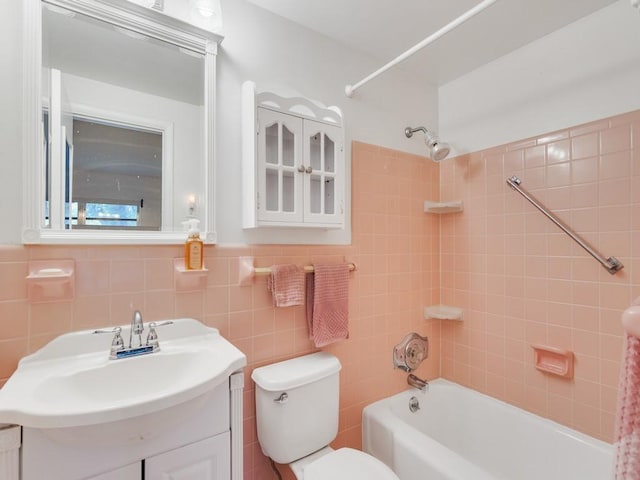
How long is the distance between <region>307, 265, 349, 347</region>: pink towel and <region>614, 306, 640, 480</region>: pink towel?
1066 mm

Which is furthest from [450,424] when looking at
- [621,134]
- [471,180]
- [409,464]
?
[621,134]

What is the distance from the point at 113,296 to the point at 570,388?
2.06m

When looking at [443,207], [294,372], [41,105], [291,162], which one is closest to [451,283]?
[443,207]

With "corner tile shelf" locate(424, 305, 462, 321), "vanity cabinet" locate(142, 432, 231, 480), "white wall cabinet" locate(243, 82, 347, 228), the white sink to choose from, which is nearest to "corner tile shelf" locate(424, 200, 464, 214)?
"corner tile shelf" locate(424, 305, 462, 321)

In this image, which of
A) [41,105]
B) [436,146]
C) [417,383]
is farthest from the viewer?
[417,383]

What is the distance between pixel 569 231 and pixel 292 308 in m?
1.38

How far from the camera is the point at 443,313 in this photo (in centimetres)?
196

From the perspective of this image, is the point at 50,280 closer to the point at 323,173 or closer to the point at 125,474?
the point at 125,474

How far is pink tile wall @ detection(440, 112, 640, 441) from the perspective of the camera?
1374 millimetres

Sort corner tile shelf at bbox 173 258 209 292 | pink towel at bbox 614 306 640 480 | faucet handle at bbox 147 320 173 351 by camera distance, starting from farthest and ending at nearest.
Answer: corner tile shelf at bbox 173 258 209 292, faucet handle at bbox 147 320 173 351, pink towel at bbox 614 306 640 480

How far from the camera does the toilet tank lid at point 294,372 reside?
4.02 feet

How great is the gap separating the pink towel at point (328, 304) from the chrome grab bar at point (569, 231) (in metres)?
1.03

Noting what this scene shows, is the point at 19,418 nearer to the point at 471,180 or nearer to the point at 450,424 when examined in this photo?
the point at 450,424

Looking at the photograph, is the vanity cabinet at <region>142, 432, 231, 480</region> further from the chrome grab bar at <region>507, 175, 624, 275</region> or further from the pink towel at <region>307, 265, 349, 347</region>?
the chrome grab bar at <region>507, 175, 624, 275</region>
